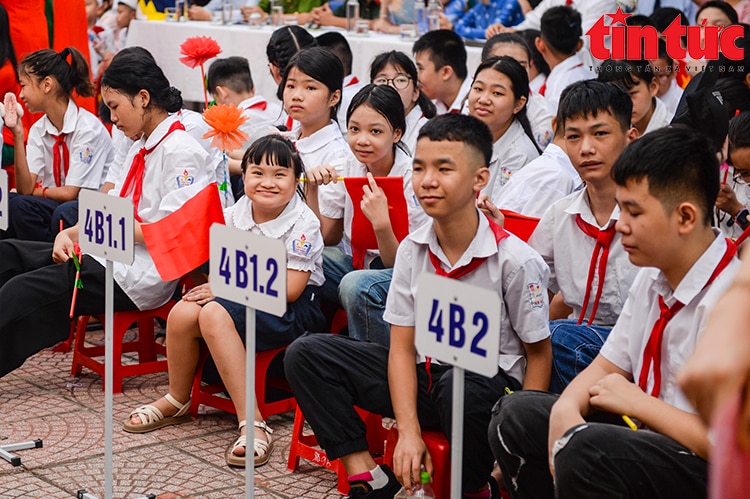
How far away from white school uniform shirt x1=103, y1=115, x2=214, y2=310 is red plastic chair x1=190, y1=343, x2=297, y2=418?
40cm

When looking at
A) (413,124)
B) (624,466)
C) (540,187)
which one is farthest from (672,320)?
(413,124)

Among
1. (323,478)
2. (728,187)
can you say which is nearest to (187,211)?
(323,478)

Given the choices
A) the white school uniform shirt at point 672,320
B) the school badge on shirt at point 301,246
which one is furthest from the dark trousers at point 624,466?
the school badge on shirt at point 301,246

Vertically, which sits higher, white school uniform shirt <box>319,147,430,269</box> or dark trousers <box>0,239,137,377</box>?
white school uniform shirt <box>319,147,430,269</box>

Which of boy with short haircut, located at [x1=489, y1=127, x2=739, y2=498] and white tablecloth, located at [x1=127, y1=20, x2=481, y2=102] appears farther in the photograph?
white tablecloth, located at [x1=127, y1=20, x2=481, y2=102]

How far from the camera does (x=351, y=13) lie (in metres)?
7.19

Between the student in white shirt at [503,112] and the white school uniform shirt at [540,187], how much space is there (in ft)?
1.32

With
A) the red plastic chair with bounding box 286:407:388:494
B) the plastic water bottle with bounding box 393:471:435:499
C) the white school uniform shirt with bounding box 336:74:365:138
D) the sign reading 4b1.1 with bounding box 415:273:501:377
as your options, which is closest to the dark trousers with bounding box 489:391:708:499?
the sign reading 4b1.1 with bounding box 415:273:501:377

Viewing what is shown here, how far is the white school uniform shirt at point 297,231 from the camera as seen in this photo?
377cm

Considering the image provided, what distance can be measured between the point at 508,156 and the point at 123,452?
6.25 ft

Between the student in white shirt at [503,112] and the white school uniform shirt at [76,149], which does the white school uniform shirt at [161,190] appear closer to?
the white school uniform shirt at [76,149]

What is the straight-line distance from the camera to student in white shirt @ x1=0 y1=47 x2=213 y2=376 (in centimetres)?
412

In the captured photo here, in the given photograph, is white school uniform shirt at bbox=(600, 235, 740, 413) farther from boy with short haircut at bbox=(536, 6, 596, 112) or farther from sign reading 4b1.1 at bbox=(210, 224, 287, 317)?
boy with short haircut at bbox=(536, 6, 596, 112)

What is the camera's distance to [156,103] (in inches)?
172
